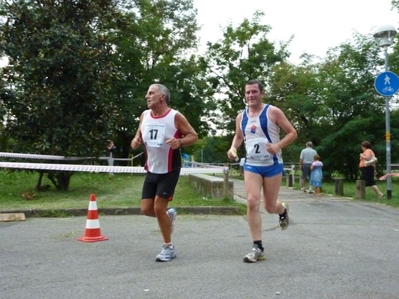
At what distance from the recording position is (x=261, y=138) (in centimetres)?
551

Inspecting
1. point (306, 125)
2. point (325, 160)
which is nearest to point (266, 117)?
point (325, 160)

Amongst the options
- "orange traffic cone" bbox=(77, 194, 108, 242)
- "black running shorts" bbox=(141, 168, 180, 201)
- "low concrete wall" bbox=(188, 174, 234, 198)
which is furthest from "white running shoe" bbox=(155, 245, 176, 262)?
"low concrete wall" bbox=(188, 174, 234, 198)

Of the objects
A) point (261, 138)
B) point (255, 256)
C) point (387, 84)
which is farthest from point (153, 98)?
point (387, 84)

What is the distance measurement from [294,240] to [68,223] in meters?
3.56

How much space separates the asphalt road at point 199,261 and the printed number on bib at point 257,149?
107cm

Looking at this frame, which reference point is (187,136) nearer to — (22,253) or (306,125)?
(22,253)

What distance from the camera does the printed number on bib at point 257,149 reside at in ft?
18.0

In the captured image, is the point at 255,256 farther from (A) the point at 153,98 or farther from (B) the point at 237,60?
(B) the point at 237,60

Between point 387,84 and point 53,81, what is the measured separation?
27.4 ft

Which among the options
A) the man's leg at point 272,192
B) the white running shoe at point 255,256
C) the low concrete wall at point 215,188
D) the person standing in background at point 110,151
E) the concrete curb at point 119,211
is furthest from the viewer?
the person standing in background at point 110,151

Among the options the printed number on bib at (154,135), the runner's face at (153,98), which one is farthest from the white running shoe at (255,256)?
the runner's face at (153,98)

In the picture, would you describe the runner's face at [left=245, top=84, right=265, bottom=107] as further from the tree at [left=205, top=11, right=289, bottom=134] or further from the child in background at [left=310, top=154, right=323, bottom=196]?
the tree at [left=205, top=11, right=289, bottom=134]

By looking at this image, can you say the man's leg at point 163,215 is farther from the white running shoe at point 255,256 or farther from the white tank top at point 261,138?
the white tank top at point 261,138

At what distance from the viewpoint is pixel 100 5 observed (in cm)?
1404
